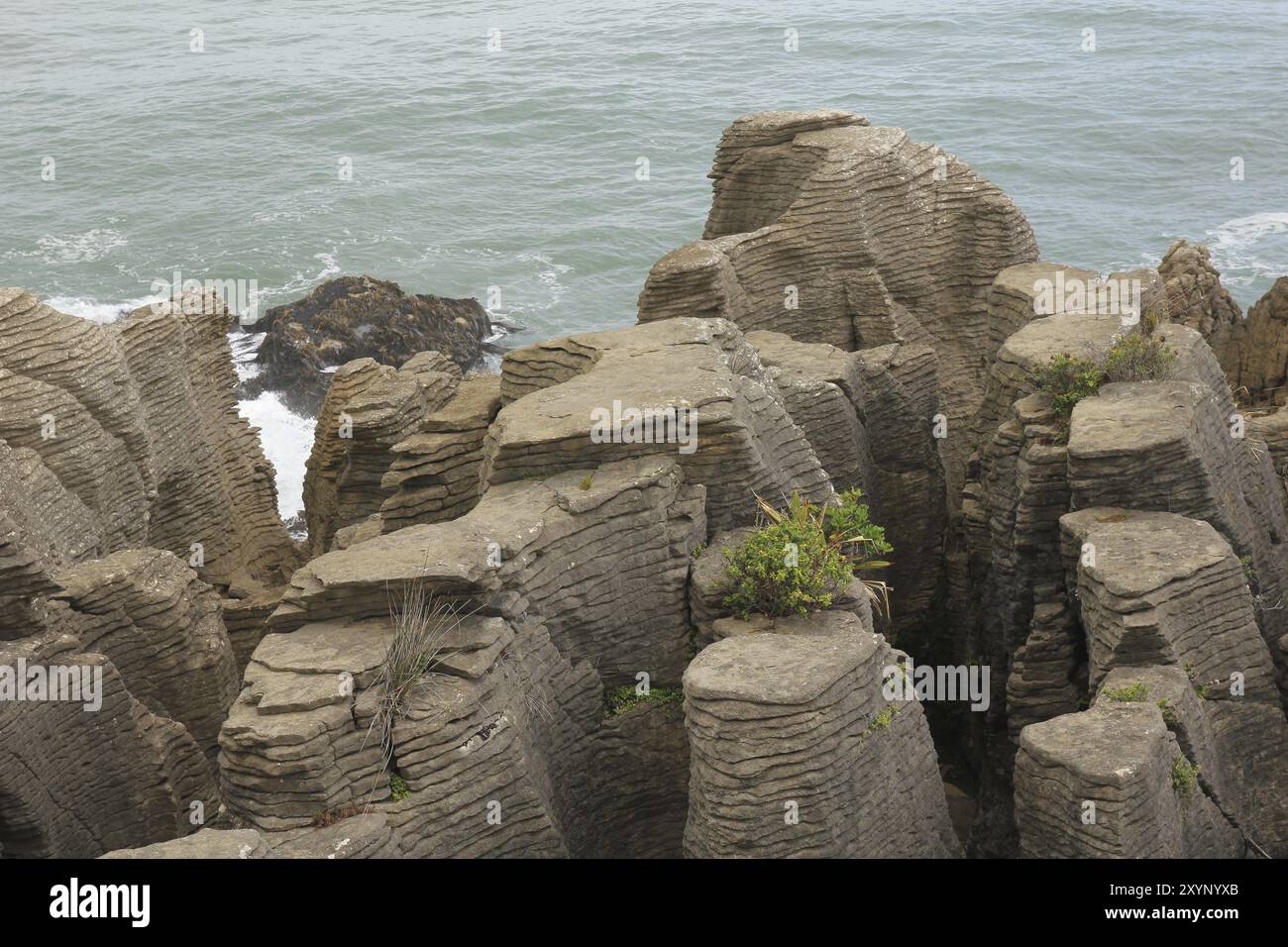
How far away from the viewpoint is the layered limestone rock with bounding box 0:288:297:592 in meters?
22.9

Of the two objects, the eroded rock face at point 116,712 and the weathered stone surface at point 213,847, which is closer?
the weathered stone surface at point 213,847

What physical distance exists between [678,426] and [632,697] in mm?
2874

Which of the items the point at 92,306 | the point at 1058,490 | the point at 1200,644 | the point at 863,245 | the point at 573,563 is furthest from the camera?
the point at 92,306

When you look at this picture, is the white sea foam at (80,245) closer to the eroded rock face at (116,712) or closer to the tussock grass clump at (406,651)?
the eroded rock face at (116,712)

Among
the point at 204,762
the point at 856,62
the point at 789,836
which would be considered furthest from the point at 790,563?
the point at 856,62

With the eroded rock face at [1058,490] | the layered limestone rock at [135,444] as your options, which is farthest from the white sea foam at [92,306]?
the eroded rock face at [1058,490]

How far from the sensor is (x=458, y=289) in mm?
57688

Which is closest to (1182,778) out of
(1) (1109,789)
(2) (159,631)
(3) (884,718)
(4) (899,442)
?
(1) (1109,789)

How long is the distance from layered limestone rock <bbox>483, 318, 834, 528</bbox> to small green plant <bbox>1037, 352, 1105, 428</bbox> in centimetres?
307

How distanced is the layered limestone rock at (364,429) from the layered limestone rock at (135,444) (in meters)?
1.60

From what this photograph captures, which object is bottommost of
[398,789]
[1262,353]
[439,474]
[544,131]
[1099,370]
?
[398,789]

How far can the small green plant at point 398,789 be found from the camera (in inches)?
619

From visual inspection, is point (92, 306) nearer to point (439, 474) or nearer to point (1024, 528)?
point (439, 474)

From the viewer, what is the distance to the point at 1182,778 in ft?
55.5
